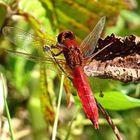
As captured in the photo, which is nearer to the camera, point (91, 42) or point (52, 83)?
point (91, 42)

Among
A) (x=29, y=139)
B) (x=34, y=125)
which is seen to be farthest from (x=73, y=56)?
(x=29, y=139)

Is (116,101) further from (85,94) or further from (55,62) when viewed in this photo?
(55,62)

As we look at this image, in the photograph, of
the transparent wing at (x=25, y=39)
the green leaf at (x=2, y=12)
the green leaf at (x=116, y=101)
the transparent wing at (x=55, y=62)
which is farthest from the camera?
the green leaf at (x=2, y=12)

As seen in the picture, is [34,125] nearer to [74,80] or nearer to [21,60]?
[21,60]

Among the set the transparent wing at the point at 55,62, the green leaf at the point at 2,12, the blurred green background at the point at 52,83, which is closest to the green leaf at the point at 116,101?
the blurred green background at the point at 52,83

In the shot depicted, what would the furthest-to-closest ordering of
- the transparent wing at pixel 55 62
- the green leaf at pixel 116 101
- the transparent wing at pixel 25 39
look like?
the transparent wing at pixel 25 39
the transparent wing at pixel 55 62
the green leaf at pixel 116 101

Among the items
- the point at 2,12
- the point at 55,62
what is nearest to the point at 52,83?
the point at 2,12

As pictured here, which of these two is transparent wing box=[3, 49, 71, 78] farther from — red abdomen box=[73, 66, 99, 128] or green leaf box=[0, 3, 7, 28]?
green leaf box=[0, 3, 7, 28]

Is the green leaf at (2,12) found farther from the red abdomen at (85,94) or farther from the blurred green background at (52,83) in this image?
the red abdomen at (85,94)
